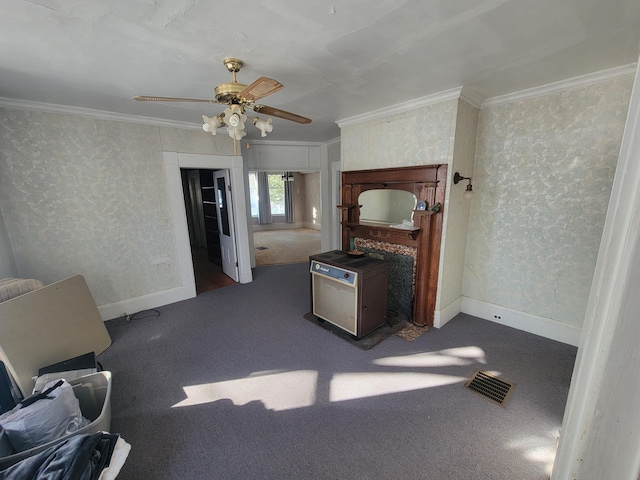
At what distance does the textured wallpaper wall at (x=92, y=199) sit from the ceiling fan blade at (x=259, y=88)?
2335 millimetres

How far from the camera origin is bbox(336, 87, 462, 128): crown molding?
8.17 feet

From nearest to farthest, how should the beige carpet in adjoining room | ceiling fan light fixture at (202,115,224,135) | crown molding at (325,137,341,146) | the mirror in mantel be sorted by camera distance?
ceiling fan light fixture at (202,115,224,135), the mirror in mantel, crown molding at (325,137,341,146), the beige carpet in adjoining room

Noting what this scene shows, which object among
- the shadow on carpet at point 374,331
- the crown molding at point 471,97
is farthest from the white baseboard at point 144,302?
the crown molding at point 471,97

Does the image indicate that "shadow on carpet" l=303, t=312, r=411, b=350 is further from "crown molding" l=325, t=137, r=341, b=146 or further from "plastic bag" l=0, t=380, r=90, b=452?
"crown molding" l=325, t=137, r=341, b=146

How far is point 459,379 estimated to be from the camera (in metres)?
2.17

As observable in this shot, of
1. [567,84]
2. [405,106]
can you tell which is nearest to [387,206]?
[405,106]

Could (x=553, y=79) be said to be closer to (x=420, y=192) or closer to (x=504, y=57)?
(x=504, y=57)

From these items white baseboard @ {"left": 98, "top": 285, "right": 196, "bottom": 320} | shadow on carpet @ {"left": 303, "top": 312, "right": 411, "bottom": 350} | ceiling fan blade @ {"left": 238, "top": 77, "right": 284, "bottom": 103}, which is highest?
ceiling fan blade @ {"left": 238, "top": 77, "right": 284, "bottom": 103}

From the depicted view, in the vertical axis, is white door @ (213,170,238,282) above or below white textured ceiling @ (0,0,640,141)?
below

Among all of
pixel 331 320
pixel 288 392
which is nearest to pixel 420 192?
pixel 331 320

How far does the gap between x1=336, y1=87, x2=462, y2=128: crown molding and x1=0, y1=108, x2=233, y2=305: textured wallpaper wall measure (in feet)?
6.81

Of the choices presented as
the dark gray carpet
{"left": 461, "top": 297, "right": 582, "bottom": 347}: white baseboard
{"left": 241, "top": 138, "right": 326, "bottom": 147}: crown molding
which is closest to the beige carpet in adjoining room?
{"left": 241, "top": 138, "right": 326, "bottom": 147}: crown molding

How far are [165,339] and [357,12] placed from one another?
3.26m

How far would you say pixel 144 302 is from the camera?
3.51m
